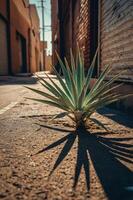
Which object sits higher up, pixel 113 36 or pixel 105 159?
pixel 113 36

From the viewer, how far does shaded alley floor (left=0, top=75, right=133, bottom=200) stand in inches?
48.0

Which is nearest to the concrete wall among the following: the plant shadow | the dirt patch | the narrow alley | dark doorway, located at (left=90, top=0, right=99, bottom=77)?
dark doorway, located at (left=90, top=0, right=99, bottom=77)

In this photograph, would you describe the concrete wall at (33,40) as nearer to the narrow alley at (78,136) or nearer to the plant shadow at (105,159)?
the narrow alley at (78,136)

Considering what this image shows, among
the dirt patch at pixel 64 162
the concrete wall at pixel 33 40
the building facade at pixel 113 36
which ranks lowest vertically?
the dirt patch at pixel 64 162

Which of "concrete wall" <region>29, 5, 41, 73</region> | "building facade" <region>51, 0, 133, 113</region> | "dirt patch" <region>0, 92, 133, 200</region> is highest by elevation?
"concrete wall" <region>29, 5, 41, 73</region>

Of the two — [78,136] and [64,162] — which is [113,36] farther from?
[64,162]

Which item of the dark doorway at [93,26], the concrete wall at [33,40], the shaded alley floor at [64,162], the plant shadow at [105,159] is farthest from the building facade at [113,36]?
the concrete wall at [33,40]

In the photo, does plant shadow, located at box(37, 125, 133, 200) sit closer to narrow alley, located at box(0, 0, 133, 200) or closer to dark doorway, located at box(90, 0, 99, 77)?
narrow alley, located at box(0, 0, 133, 200)

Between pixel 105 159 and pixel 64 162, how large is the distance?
0.26 meters

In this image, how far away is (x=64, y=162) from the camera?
1558mm

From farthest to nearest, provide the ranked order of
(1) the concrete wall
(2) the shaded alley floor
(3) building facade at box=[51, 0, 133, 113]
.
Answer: (1) the concrete wall
(3) building facade at box=[51, 0, 133, 113]
(2) the shaded alley floor

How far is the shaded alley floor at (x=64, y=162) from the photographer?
1.22m

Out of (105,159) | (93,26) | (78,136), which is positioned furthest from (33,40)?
(105,159)

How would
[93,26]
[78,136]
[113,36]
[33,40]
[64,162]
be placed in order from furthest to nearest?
[33,40] < [93,26] < [113,36] < [78,136] < [64,162]
